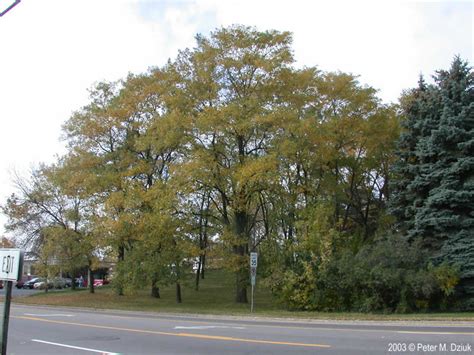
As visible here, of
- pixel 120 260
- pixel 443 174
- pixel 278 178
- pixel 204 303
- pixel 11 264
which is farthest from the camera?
pixel 120 260

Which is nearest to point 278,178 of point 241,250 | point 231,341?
point 241,250

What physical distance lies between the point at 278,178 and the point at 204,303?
1025 cm

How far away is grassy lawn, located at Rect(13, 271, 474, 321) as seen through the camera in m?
21.4

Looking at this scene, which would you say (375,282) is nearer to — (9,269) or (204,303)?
(204,303)

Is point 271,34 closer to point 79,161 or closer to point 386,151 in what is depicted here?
point 386,151

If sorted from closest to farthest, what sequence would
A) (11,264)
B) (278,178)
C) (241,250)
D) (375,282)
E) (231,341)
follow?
(11,264), (231,341), (375,282), (278,178), (241,250)

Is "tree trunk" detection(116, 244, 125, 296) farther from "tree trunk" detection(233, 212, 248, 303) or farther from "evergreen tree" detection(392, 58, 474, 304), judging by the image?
"evergreen tree" detection(392, 58, 474, 304)

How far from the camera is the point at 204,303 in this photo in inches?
1315

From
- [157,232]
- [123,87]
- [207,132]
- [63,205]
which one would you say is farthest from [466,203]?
[63,205]

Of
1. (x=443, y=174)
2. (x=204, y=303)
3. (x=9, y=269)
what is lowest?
(x=204, y=303)

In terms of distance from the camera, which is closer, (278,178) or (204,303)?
(278,178)

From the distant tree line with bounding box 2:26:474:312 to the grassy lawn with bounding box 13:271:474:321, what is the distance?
1.54 m

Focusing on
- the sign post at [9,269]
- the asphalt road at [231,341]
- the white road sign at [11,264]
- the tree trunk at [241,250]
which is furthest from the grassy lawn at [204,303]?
the white road sign at [11,264]

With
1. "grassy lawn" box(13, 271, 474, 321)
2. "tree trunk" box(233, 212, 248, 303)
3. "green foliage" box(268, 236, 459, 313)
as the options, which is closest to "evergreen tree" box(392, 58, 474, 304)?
"green foliage" box(268, 236, 459, 313)
